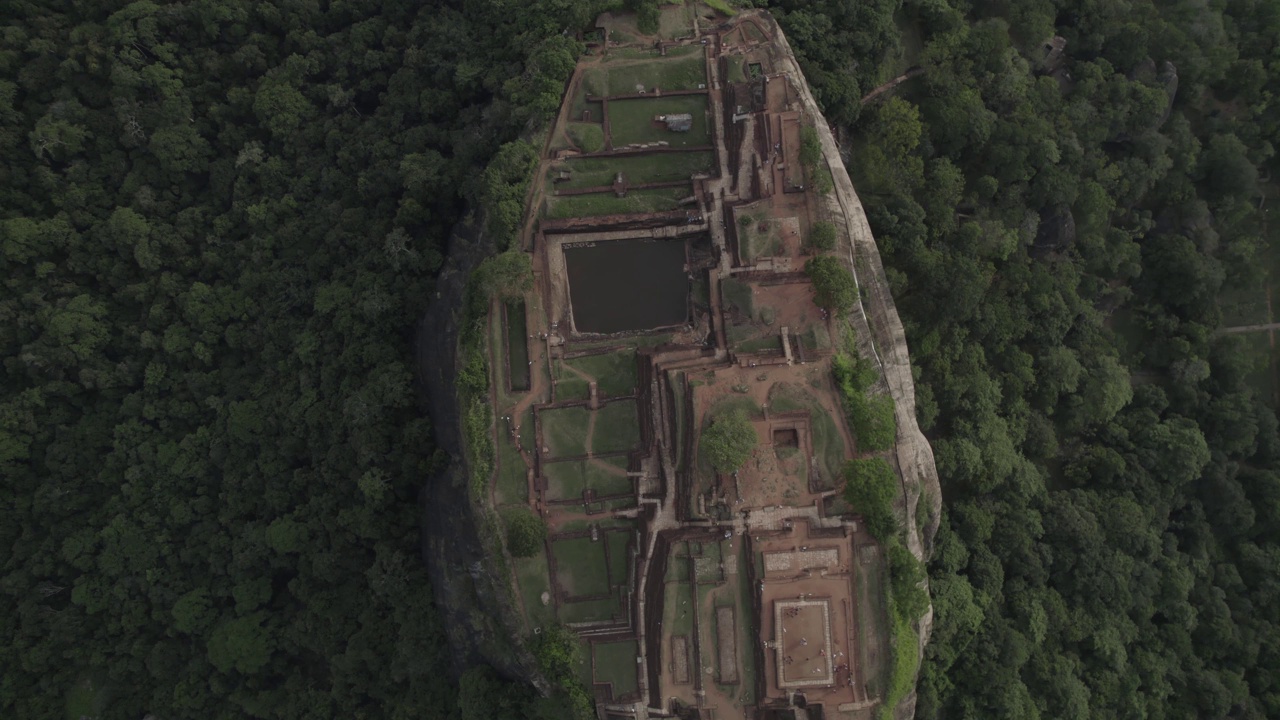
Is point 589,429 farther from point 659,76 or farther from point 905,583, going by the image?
point 659,76

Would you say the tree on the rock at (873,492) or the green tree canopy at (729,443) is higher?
the green tree canopy at (729,443)

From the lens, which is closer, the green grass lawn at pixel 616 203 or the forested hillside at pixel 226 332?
the green grass lawn at pixel 616 203

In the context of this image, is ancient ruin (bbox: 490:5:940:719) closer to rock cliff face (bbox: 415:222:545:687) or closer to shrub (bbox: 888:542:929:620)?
shrub (bbox: 888:542:929:620)

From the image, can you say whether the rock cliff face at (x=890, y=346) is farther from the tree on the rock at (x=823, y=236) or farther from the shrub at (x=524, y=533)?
the shrub at (x=524, y=533)

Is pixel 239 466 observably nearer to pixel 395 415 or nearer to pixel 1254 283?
pixel 395 415

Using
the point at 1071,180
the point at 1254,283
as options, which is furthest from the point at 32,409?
the point at 1254,283

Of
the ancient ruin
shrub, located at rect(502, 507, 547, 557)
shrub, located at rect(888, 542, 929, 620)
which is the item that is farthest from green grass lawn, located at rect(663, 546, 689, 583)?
shrub, located at rect(888, 542, 929, 620)

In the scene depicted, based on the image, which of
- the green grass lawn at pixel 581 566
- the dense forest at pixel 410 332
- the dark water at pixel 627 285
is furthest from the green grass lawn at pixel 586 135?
the green grass lawn at pixel 581 566
